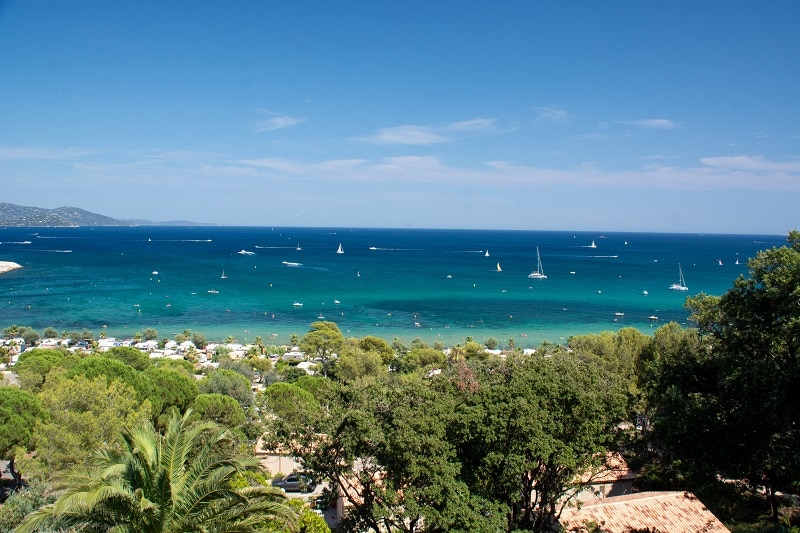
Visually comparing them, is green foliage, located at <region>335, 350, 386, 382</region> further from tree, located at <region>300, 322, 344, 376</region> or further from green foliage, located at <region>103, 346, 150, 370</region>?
green foliage, located at <region>103, 346, 150, 370</region>

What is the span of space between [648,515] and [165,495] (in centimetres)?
1125

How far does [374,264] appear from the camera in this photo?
374ft

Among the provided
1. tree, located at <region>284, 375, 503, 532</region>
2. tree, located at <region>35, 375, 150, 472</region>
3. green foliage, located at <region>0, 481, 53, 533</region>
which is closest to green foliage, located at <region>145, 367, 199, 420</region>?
tree, located at <region>35, 375, 150, 472</region>

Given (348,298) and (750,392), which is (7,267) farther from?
(750,392)

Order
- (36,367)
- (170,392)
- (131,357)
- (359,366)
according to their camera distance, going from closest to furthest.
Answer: (170,392), (36,367), (131,357), (359,366)

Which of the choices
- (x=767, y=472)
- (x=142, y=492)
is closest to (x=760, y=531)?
(x=767, y=472)

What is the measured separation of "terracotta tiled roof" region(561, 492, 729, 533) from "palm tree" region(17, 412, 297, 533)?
7813 millimetres

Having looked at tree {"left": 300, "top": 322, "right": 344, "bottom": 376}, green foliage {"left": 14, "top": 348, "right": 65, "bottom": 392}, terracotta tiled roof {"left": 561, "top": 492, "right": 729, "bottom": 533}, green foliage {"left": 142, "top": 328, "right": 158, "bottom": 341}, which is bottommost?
green foliage {"left": 142, "top": 328, "right": 158, "bottom": 341}

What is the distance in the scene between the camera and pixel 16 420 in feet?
51.0

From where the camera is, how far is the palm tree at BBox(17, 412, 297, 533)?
7391 mm

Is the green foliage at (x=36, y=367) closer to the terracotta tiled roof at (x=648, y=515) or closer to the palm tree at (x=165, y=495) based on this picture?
the palm tree at (x=165, y=495)

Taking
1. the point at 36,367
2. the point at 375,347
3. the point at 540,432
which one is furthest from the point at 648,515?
the point at 36,367

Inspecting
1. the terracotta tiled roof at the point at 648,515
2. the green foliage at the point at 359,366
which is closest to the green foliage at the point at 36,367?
the green foliage at the point at 359,366

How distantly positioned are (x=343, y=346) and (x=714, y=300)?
26.0 meters
